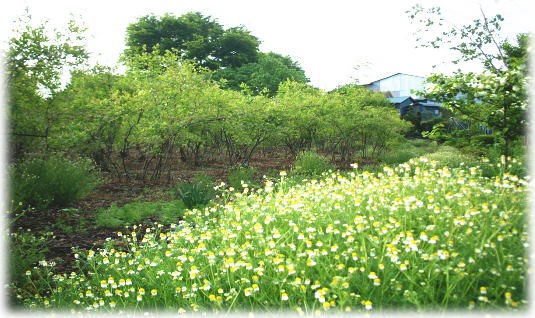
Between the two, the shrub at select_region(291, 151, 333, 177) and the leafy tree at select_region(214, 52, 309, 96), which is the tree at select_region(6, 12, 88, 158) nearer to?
the shrub at select_region(291, 151, 333, 177)

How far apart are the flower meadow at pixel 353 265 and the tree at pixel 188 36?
23.7 metres

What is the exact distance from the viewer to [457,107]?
25.1 feet

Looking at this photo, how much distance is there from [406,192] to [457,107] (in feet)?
13.9

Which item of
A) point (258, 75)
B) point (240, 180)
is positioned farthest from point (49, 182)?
point (258, 75)

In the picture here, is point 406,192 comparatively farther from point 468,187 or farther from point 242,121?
point 242,121

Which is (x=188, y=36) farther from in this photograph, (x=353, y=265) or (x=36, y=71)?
(x=353, y=265)

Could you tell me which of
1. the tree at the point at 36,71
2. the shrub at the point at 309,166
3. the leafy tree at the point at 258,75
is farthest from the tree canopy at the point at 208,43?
the tree at the point at 36,71

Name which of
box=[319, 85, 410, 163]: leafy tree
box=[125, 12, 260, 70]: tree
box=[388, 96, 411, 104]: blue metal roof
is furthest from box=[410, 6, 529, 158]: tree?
box=[388, 96, 411, 104]: blue metal roof

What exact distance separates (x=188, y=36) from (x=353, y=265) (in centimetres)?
2605

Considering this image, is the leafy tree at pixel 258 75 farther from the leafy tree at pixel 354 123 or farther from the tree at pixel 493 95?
the tree at pixel 493 95

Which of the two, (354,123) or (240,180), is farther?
(354,123)

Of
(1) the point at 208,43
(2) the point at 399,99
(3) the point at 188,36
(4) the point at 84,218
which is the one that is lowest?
(4) the point at 84,218

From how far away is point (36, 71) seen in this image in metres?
6.40

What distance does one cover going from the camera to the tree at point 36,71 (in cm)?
615
